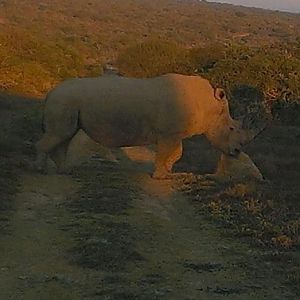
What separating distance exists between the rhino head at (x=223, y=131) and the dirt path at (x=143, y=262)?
2.94 m

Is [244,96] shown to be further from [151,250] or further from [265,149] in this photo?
[151,250]

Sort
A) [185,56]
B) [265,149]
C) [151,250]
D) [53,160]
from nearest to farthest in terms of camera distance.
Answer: [151,250], [53,160], [265,149], [185,56]

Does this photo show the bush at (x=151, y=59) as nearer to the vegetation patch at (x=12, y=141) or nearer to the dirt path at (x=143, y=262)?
the vegetation patch at (x=12, y=141)

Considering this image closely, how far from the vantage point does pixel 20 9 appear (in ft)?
265

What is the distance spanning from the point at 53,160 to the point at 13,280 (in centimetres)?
650

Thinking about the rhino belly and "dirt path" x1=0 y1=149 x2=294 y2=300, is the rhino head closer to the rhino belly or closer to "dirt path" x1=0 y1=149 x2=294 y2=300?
the rhino belly

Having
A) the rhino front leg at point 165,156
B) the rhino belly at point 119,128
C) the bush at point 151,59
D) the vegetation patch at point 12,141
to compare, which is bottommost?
the bush at point 151,59

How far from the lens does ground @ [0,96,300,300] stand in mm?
7266

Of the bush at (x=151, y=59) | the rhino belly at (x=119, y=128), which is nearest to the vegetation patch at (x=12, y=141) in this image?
the rhino belly at (x=119, y=128)

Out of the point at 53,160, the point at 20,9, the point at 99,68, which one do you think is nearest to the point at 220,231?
the point at 53,160

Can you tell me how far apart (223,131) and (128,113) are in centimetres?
192

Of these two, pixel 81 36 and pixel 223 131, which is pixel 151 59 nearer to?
pixel 81 36

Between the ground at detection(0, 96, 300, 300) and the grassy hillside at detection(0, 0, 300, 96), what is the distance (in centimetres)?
1582

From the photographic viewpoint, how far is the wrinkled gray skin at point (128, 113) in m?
13.0
